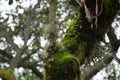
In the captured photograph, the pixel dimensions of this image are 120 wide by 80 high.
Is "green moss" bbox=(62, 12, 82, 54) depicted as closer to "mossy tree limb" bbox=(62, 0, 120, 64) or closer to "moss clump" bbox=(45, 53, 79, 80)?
"mossy tree limb" bbox=(62, 0, 120, 64)

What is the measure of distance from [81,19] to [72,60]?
410 millimetres

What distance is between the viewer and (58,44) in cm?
202

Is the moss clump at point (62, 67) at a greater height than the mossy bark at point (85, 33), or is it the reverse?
the mossy bark at point (85, 33)

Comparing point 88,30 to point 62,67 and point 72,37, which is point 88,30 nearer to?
point 72,37

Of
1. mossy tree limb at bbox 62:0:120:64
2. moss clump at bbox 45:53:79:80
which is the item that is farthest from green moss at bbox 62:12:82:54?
moss clump at bbox 45:53:79:80

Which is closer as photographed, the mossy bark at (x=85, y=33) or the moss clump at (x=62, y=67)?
the moss clump at (x=62, y=67)

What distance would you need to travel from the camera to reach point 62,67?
205cm

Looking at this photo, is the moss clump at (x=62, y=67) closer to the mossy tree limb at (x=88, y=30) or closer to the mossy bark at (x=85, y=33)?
the mossy bark at (x=85, y=33)

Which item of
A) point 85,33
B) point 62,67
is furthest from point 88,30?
point 62,67

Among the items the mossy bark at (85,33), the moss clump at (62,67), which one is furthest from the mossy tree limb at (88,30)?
the moss clump at (62,67)

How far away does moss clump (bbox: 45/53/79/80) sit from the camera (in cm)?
205

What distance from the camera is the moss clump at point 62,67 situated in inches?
80.6

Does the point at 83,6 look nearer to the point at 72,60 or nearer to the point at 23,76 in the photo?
the point at 72,60

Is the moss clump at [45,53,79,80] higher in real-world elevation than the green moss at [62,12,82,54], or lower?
lower
